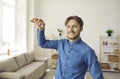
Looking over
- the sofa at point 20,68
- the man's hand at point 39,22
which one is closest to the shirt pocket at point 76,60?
the man's hand at point 39,22

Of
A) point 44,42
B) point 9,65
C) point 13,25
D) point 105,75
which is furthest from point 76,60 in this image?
point 13,25

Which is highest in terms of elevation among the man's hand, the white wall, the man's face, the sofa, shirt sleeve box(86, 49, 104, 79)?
the white wall

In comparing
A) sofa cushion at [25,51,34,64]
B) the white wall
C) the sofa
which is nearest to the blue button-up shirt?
the sofa

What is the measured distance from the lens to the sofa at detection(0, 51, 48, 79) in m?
3.61

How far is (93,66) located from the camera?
1.27m

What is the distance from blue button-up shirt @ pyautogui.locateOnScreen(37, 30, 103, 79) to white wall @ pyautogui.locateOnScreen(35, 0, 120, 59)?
559 centimetres

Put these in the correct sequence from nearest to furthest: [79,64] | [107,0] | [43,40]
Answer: [79,64] < [43,40] < [107,0]

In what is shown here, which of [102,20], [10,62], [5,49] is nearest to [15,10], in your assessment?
[5,49]

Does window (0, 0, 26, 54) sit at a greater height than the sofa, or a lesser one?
greater

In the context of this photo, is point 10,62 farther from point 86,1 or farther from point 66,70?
point 86,1

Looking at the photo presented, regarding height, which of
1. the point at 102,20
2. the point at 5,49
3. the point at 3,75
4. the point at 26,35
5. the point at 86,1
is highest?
the point at 86,1

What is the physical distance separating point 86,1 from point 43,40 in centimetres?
565

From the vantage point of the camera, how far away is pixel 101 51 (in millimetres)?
6859

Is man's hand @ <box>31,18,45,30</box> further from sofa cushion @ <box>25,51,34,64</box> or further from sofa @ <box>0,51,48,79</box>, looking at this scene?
sofa cushion @ <box>25,51,34,64</box>
